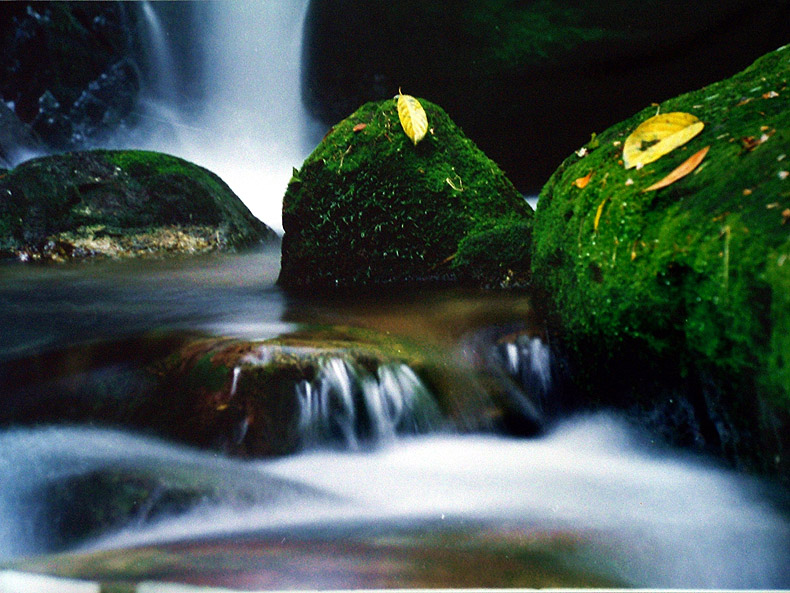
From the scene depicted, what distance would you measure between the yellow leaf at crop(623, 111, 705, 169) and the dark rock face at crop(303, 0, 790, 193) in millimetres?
2631

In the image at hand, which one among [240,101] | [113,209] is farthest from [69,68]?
[113,209]

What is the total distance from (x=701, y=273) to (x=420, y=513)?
3.30 ft

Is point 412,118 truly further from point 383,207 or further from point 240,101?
point 240,101

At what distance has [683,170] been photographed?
1.72m

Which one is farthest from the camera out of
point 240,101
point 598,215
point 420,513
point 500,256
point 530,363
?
point 240,101

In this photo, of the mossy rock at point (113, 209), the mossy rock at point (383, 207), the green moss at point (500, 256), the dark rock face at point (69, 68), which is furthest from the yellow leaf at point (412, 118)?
the dark rock face at point (69, 68)

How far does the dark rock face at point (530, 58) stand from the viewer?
14.0 feet

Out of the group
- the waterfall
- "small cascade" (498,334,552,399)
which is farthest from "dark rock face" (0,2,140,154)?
"small cascade" (498,334,552,399)

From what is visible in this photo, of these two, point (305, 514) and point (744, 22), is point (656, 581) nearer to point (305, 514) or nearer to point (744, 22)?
point (305, 514)

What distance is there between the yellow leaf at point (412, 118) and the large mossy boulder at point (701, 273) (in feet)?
4.88

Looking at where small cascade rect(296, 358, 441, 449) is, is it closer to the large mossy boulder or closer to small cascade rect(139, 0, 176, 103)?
the large mossy boulder

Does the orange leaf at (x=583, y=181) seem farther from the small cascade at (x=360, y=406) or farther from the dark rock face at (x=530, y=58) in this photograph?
the dark rock face at (x=530, y=58)

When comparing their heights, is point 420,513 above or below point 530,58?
below

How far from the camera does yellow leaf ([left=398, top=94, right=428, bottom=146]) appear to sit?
3.53m
